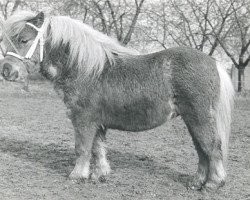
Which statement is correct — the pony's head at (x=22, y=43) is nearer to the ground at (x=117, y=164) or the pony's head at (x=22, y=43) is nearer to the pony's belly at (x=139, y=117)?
the pony's belly at (x=139, y=117)

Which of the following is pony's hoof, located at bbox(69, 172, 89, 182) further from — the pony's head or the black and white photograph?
the pony's head

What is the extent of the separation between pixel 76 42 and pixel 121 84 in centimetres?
88

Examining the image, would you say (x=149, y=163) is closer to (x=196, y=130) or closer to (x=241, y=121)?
(x=196, y=130)

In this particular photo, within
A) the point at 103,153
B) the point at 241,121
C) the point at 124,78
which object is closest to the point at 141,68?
the point at 124,78

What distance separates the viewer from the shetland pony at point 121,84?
4.79 metres

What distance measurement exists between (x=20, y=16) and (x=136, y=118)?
2.18 m

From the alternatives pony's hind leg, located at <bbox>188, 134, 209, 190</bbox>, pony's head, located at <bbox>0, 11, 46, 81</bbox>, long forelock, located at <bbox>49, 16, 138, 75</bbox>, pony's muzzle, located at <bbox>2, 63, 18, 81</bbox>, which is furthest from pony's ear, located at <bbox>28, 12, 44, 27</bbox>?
pony's hind leg, located at <bbox>188, 134, 209, 190</bbox>

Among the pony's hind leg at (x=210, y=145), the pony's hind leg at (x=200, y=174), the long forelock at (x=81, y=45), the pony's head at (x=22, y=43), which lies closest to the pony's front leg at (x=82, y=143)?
the long forelock at (x=81, y=45)

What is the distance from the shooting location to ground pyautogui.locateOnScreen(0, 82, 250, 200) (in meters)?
4.79

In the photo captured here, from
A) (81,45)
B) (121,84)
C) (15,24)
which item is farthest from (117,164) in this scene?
(15,24)

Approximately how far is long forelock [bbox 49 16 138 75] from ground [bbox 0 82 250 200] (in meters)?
1.64

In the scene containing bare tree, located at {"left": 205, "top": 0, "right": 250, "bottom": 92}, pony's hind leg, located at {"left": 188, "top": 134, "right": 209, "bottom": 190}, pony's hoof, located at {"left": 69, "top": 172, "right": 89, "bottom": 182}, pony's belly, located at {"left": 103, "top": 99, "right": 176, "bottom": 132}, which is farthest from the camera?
bare tree, located at {"left": 205, "top": 0, "right": 250, "bottom": 92}

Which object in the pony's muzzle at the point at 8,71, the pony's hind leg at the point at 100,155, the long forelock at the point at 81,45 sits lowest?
the pony's hind leg at the point at 100,155

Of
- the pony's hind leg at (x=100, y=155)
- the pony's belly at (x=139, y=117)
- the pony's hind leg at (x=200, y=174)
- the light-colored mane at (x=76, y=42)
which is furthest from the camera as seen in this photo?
the pony's hind leg at (x=100, y=155)
